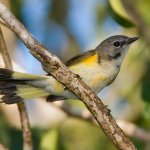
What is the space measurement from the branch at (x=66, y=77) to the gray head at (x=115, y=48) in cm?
84

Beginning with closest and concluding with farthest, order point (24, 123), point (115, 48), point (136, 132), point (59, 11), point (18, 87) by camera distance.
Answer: point (24, 123) < point (18, 87) < point (115, 48) < point (136, 132) < point (59, 11)

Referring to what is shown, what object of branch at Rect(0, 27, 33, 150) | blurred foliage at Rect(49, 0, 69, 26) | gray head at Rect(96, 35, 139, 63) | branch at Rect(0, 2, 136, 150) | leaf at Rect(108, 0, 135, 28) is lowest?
branch at Rect(0, 2, 136, 150)

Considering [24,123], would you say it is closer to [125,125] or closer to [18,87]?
Result: [18,87]

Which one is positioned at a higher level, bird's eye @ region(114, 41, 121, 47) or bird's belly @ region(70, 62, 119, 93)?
bird's eye @ region(114, 41, 121, 47)

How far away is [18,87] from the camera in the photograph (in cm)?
297

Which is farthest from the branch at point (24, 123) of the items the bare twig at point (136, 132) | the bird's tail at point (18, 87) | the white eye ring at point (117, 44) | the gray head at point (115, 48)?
the bare twig at point (136, 132)

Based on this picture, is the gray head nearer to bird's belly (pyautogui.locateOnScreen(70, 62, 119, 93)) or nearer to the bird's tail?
bird's belly (pyautogui.locateOnScreen(70, 62, 119, 93))

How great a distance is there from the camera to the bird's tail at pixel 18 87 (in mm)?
2807

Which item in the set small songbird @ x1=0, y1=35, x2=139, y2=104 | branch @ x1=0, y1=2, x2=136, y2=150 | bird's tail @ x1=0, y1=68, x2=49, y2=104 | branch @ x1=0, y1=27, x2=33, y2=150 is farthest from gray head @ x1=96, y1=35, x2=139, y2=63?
branch @ x1=0, y1=2, x2=136, y2=150

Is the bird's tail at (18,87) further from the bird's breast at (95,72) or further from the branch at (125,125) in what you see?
the branch at (125,125)

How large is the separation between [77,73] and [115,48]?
40cm

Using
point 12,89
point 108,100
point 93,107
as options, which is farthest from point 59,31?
point 93,107

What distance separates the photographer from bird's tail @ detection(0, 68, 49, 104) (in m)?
2.81

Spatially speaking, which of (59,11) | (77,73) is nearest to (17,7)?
(59,11)
